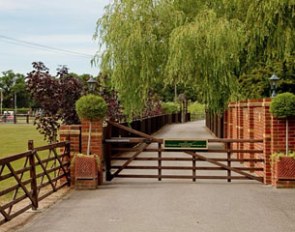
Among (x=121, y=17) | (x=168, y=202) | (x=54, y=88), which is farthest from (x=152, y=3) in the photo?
(x=168, y=202)

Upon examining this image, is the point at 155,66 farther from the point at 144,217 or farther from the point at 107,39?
the point at 144,217

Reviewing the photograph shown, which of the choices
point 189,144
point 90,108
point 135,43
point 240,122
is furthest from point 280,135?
point 135,43

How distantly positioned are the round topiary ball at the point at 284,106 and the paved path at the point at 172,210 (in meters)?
1.73

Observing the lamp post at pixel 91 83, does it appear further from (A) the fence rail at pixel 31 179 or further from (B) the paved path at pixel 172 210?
(B) the paved path at pixel 172 210

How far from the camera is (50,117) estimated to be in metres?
17.0

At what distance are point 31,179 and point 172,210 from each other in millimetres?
2448

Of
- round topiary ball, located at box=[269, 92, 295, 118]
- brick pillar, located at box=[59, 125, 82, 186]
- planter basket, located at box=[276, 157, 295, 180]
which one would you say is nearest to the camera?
planter basket, located at box=[276, 157, 295, 180]

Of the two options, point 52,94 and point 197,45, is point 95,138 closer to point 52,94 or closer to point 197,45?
point 52,94

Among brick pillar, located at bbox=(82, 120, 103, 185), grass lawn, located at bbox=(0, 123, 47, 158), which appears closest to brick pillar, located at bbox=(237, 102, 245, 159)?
brick pillar, located at bbox=(82, 120, 103, 185)

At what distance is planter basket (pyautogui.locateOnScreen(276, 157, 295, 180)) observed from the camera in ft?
39.3

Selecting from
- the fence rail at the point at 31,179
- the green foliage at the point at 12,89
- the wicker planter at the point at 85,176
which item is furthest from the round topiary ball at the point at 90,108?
the green foliage at the point at 12,89

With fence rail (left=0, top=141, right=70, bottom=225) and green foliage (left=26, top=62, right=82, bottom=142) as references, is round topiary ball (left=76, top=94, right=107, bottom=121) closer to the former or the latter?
fence rail (left=0, top=141, right=70, bottom=225)

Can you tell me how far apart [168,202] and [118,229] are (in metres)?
2.48

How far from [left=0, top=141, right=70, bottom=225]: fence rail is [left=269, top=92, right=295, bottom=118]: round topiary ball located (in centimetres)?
487
